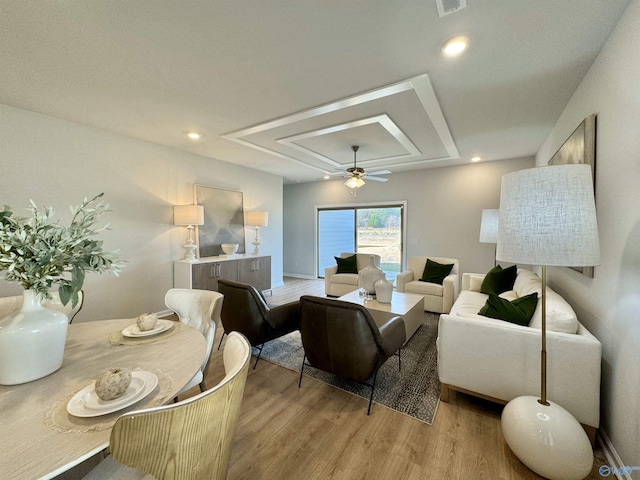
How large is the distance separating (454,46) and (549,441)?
2480 mm

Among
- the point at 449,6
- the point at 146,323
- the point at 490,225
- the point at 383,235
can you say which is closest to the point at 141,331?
the point at 146,323

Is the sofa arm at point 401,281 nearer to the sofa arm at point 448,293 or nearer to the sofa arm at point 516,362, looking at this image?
the sofa arm at point 448,293

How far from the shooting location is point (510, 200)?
1.49m

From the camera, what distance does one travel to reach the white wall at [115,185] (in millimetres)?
2857

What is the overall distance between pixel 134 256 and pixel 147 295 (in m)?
0.61

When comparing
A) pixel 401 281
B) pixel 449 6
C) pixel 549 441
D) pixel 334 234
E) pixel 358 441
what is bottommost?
pixel 358 441

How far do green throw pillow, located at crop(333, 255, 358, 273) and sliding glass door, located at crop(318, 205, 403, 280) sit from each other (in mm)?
1197

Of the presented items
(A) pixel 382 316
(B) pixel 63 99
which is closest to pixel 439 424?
(A) pixel 382 316

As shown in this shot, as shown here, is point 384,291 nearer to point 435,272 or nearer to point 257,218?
point 435,272

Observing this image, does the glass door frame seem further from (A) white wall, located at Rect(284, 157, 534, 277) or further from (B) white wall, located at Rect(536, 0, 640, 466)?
(B) white wall, located at Rect(536, 0, 640, 466)

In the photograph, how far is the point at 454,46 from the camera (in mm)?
1841

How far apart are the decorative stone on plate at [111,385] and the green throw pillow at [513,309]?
2.25 metres

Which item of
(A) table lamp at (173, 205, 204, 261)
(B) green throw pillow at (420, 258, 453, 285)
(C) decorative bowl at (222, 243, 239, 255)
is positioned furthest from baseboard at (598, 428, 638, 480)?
(C) decorative bowl at (222, 243, 239, 255)

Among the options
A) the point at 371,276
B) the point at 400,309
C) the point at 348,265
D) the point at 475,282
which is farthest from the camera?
the point at 348,265
